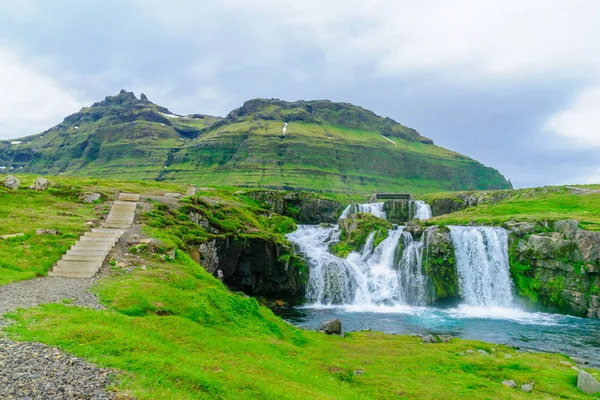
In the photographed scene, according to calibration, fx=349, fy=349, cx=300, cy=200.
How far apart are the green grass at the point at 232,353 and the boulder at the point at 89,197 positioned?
20.6 meters

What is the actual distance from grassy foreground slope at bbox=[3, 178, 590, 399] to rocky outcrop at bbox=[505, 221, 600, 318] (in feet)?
83.9

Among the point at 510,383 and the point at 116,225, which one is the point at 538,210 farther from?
the point at 116,225

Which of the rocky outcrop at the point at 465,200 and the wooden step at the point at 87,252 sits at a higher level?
the rocky outcrop at the point at 465,200

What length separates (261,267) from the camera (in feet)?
167

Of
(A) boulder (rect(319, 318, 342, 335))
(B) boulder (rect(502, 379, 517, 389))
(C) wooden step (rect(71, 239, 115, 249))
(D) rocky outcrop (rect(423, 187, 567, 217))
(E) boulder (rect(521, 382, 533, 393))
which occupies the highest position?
(D) rocky outcrop (rect(423, 187, 567, 217))

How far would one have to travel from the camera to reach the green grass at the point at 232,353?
1088 centimetres

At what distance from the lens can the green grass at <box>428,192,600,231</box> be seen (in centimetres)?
6175

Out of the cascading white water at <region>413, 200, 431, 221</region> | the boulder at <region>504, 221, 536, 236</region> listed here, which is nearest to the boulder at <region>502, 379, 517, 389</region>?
the boulder at <region>504, 221, 536, 236</region>

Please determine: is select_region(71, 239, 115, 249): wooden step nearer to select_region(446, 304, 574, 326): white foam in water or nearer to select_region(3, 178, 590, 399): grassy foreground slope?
select_region(3, 178, 590, 399): grassy foreground slope

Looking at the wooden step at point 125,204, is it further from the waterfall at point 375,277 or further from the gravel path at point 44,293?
the waterfall at point 375,277

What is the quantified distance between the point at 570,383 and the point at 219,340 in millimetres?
19328

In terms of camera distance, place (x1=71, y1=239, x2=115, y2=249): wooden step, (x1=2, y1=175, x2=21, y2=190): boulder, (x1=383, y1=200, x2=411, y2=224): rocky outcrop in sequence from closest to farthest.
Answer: (x1=71, y1=239, x2=115, y2=249): wooden step
(x1=2, y1=175, x2=21, y2=190): boulder
(x1=383, y1=200, x2=411, y2=224): rocky outcrop

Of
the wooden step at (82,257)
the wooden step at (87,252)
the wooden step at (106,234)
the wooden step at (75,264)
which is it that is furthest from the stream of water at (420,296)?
the wooden step at (75,264)

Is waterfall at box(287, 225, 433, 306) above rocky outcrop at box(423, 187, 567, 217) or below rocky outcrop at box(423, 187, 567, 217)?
below
